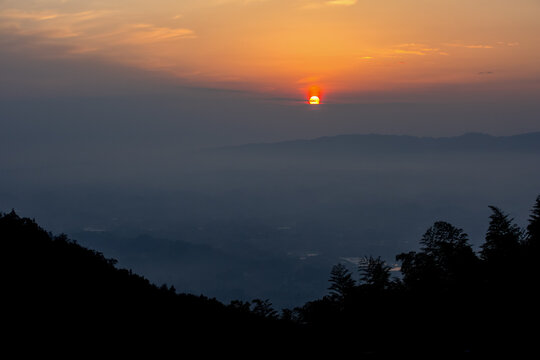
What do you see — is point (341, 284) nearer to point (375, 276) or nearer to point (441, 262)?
point (375, 276)

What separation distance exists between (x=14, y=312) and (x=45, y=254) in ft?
11.3

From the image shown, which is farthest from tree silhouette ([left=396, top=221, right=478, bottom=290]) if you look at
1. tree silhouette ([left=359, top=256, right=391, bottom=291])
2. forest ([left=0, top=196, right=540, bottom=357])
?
tree silhouette ([left=359, top=256, right=391, bottom=291])

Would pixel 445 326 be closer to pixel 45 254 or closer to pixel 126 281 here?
pixel 126 281

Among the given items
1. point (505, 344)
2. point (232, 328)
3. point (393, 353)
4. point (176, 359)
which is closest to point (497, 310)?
point (505, 344)

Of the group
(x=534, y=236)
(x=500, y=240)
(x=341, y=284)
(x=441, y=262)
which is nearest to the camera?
(x=341, y=284)

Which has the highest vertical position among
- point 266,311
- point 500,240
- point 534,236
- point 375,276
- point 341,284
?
point 534,236

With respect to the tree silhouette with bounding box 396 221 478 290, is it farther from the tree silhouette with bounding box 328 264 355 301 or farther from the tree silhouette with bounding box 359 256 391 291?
the tree silhouette with bounding box 328 264 355 301

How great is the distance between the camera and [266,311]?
539 inches

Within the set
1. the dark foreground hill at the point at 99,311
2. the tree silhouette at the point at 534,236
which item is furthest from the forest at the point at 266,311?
the tree silhouette at the point at 534,236

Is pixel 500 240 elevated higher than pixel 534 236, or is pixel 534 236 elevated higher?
pixel 534 236

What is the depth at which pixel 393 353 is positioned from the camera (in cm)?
928

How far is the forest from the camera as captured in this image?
29.2 ft

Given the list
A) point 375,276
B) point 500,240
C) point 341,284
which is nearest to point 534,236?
point 500,240

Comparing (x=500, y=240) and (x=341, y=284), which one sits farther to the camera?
(x=500, y=240)
